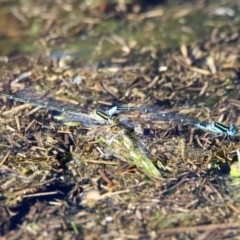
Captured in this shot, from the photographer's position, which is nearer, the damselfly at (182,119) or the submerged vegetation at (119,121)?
the submerged vegetation at (119,121)

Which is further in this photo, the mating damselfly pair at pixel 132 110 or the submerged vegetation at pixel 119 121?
the mating damselfly pair at pixel 132 110

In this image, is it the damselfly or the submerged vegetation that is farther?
the damselfly

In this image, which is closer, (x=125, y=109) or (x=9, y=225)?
(x=9, y=225)

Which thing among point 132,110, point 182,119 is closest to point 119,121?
point 132,110

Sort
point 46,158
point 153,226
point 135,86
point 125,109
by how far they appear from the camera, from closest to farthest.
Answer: point 153,226 < point 46,158 < point 125,109 < point 135,86

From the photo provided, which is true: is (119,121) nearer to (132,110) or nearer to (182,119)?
(132,110)

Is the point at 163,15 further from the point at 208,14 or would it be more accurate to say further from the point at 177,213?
the point at 177,213

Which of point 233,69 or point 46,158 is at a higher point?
point 46,158

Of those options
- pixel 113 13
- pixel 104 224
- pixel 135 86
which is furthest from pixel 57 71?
pixel 104 224
